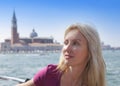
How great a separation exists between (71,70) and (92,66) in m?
0.08

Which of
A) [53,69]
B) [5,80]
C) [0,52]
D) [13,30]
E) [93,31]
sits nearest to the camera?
[93,31]

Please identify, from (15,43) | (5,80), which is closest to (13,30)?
(15,43)

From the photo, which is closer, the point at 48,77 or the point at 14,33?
the point at 48,77

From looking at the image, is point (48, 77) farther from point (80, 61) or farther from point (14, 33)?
point (14, 33)

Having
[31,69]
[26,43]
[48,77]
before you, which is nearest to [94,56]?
[48,77]

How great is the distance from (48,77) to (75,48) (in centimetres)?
16

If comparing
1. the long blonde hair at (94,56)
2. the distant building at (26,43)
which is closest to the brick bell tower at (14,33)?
the distant building at (26,43)

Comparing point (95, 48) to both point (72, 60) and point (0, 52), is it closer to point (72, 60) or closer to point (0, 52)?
point (72, 60)

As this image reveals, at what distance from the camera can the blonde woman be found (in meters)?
1.18

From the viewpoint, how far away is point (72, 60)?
119cm

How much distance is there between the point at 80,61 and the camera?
47.4 inches

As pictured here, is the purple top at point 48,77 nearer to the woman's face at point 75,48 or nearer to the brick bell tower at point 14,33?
the woman's face at point 75,48

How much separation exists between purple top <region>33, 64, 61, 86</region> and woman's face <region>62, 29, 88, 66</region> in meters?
0.09

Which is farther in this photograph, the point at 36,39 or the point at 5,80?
the point at 36,39
